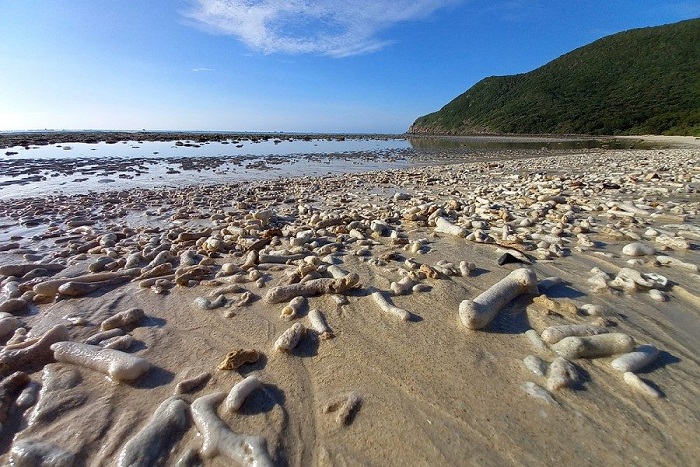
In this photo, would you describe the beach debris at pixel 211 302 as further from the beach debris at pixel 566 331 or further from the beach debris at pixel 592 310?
the beach debris at pixel 592 310

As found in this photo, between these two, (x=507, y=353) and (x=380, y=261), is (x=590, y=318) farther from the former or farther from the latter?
(x=380, y=261)

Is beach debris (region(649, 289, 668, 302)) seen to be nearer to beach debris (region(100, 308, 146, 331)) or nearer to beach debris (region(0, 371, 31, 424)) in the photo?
beach debris (region(100, 308, 146, 331))

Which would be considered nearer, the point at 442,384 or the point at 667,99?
the point at 442,384

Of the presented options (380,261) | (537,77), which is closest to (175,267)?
(380,261)

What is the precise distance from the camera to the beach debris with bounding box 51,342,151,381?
2.10 metres

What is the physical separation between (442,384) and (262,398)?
1.07 meters

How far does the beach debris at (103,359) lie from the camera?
210 centimetres

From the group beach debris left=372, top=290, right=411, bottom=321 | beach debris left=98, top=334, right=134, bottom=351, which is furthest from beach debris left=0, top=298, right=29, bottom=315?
beach debris left=372, top=290, right=411, bottom=321

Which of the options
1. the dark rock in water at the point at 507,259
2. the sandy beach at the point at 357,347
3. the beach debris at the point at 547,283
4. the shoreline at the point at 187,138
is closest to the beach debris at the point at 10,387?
the sandy beach at the point at 357,347

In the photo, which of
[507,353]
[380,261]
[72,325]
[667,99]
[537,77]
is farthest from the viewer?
[537,77]

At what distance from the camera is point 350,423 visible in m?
1.76

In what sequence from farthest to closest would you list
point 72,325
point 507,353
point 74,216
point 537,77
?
point 537,77 → point 74,216 → point 72,325 → point 507,353

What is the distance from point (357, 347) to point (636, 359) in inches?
68.4

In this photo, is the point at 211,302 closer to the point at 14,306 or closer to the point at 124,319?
the point at 124,319
